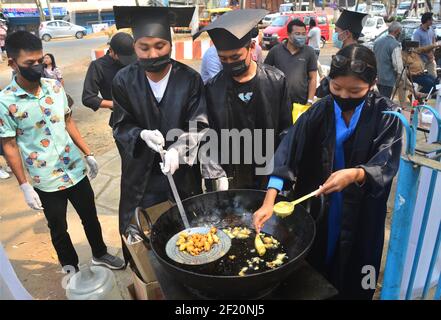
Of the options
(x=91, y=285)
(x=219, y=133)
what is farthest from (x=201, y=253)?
(x=219, y=133)

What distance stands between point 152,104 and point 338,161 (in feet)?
4.36

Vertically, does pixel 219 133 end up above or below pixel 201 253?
above

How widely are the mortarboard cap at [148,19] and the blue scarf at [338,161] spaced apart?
127cm

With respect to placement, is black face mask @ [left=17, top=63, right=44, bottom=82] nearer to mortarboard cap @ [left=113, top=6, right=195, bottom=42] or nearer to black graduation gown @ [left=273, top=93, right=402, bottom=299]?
mortarboard cap @ [left=113, top=6, right=195, bottom=42]

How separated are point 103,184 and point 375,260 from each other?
398 centimetres

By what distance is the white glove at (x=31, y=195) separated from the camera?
8.76ft

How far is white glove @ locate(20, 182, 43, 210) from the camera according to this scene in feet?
8.76

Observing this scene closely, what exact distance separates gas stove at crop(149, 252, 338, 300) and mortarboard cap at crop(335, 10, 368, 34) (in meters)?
3.97

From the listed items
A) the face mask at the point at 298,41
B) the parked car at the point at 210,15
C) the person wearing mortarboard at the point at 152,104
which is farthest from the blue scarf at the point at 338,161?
the parked car at the point at 210,15

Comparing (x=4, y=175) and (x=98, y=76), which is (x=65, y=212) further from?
(x=4, y=175)

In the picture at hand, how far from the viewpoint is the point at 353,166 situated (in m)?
1.94

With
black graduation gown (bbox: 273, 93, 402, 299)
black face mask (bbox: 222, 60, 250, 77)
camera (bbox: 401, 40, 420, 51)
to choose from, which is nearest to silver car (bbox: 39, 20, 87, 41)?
camera (bbox: 401, 40, 420, 51)
